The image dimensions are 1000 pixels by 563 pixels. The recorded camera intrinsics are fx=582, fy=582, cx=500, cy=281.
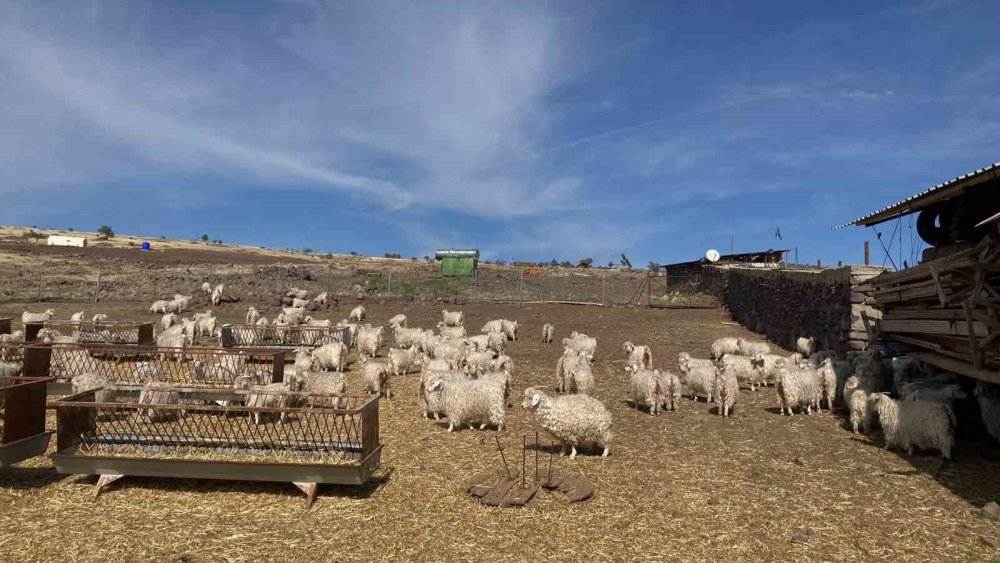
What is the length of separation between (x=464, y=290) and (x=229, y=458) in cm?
3503

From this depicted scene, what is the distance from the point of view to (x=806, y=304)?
22.6 meters

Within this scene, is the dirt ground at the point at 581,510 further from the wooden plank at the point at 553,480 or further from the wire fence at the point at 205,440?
the wire fence at the point at 205,440

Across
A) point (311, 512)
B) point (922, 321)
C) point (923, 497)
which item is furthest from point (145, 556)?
point (922, 321)

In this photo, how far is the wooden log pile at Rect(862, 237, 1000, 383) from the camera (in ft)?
29.7

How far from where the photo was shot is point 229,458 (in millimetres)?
8133

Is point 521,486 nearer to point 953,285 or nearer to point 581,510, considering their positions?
point 581,510

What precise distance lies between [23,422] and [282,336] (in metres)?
15.3

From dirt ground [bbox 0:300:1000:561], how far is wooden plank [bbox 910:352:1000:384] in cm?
135

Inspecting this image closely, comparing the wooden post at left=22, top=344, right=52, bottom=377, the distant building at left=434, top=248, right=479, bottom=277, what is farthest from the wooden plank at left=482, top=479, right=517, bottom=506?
the distant building at left=434, top=248, right=479, bottom=277

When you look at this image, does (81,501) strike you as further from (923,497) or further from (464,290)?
(464,290)

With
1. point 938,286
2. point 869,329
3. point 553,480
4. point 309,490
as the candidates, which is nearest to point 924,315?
point 938,286

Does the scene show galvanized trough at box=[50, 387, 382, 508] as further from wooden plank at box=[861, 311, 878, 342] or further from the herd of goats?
wooden plank at box=[861, 311, 878, 342]

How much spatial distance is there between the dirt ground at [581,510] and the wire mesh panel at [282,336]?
8959 millimetres

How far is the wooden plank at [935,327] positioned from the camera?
943cm
